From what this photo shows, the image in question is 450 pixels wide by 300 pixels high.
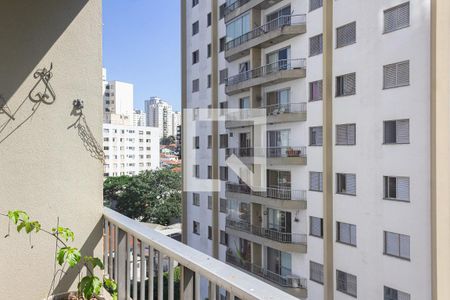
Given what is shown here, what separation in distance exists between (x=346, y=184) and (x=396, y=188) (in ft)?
3.05

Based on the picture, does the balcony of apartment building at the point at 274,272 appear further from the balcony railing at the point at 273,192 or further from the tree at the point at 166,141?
the tree at the point at 166,141

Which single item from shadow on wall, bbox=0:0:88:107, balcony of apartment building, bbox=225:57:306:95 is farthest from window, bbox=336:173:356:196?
shadow on wall, bbox=0:0:88:107

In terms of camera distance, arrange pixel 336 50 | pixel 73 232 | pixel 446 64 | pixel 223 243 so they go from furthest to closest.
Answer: pixel 223 243, pixel 336 50, pixel 446 64, pixel 73 232

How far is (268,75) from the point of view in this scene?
299 inches

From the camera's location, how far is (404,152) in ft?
17.2

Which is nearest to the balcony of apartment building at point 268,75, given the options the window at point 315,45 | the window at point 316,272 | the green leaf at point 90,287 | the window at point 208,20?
the window at point 315,45

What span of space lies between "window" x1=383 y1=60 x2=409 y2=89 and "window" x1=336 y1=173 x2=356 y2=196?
167 cm

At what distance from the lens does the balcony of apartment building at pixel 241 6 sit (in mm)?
7770

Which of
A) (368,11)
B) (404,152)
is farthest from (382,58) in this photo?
(404,152)

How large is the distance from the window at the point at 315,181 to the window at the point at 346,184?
44cm

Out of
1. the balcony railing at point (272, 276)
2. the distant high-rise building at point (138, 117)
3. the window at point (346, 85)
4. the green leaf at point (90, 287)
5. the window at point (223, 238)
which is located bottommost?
the balcony railing at point (272, 276)

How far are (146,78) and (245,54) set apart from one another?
197 inches

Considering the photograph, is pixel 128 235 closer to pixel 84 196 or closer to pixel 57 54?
pixel 84 196

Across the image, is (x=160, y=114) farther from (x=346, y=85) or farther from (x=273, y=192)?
(x=346, y=85)
